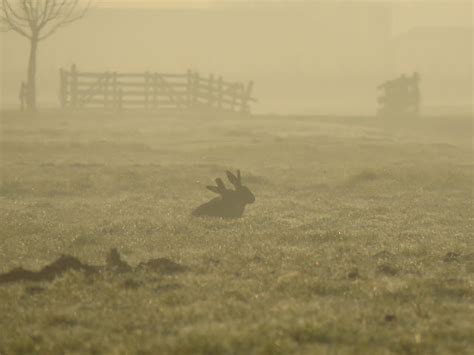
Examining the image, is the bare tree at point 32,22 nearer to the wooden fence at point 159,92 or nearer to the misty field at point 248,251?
the wooden fence at point 159,92

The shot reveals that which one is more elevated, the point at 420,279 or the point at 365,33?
the point at 365,33

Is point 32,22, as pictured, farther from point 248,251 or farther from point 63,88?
point 248,251

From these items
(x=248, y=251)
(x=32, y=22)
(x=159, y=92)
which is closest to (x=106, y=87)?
(x=159, y=92)

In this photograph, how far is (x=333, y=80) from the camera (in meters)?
87.6

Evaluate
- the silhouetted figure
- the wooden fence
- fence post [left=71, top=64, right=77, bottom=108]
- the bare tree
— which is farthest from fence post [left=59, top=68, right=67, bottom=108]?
the silhouetted figure

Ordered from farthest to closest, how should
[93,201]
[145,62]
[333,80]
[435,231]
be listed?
[145,62] < [333,80] < [93,201] < [435,231]

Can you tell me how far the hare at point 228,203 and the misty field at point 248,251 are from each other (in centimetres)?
48

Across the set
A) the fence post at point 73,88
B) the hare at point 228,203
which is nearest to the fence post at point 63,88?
the fence post at point 73,88

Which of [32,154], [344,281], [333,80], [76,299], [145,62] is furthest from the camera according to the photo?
[145,62]

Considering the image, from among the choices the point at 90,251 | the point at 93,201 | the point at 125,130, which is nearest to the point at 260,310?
the point at 90,251

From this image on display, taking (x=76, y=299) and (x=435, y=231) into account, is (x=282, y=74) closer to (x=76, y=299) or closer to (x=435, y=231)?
(x=435, y=231)

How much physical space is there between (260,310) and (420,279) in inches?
104

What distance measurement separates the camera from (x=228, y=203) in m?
16.5

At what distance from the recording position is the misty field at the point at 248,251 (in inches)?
320
